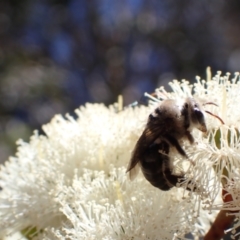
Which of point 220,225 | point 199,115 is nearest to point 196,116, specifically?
point 199,115

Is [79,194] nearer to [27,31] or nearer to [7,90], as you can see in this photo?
[7,90]

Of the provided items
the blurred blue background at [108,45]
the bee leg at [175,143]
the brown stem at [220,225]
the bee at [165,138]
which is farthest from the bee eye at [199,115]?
the blurred blue background at [108,45]

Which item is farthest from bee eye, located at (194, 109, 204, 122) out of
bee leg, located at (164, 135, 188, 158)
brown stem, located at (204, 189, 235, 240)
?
brown stem, located at (204, 189, 235, 240)

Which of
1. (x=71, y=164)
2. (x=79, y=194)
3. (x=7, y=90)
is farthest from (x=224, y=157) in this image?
(x=7, y=90)

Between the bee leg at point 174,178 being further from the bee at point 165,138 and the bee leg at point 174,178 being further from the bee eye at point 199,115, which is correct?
the bee eye at point 199,115

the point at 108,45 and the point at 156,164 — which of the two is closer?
the point at 156,164

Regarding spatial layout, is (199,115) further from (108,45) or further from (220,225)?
(108,45)

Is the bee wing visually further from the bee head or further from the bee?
the bee head
